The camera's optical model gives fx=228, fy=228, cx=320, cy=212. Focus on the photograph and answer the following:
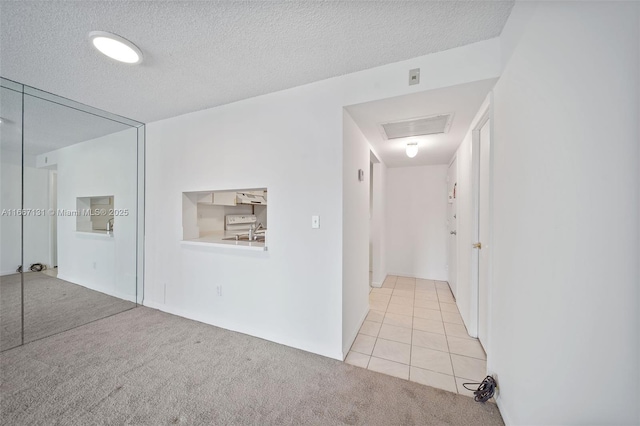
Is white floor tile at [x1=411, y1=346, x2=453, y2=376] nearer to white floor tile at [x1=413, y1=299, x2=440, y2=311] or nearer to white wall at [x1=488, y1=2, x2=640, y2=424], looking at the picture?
white wall at [x1=488, y1=2, x2=640, y2=424]

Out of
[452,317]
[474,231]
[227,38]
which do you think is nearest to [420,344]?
[452,317]

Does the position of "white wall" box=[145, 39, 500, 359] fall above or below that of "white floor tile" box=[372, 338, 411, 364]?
above

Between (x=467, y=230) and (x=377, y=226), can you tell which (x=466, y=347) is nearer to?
(x=467, y=230)

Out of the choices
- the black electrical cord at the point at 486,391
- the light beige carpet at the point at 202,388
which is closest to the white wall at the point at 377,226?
the light beige carpet at the point at 202,388

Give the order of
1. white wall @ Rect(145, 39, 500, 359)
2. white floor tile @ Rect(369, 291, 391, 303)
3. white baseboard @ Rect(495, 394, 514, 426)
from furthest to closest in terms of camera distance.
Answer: white floor tile @ Rect(369, 291, 391, 303), white wall @ Rect(145, 39, 500, 359), white baseboard @ Rect(495, 394, 514, 426)

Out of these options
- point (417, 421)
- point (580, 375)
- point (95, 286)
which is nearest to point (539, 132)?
point (580, 375)

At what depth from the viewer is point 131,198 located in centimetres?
315

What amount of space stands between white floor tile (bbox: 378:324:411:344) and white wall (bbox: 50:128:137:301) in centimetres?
333

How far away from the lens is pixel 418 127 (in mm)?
2525

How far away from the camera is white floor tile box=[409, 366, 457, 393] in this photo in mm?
1730

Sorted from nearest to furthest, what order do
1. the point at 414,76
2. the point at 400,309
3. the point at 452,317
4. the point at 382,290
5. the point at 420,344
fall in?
the point at 414,76 < the point at 420,344 < the point at 452,317 < the point at 400,309 < the point at 382,290

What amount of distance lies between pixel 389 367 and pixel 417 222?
129 inches

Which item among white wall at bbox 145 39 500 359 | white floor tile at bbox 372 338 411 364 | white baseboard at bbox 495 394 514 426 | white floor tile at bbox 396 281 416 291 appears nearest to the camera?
white baseboard at bbox 495 394 514 426

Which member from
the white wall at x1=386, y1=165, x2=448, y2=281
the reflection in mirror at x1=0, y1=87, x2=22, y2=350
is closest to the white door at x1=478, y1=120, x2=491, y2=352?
the white wall at x1=386, y1=165, x2=448, y2=281
